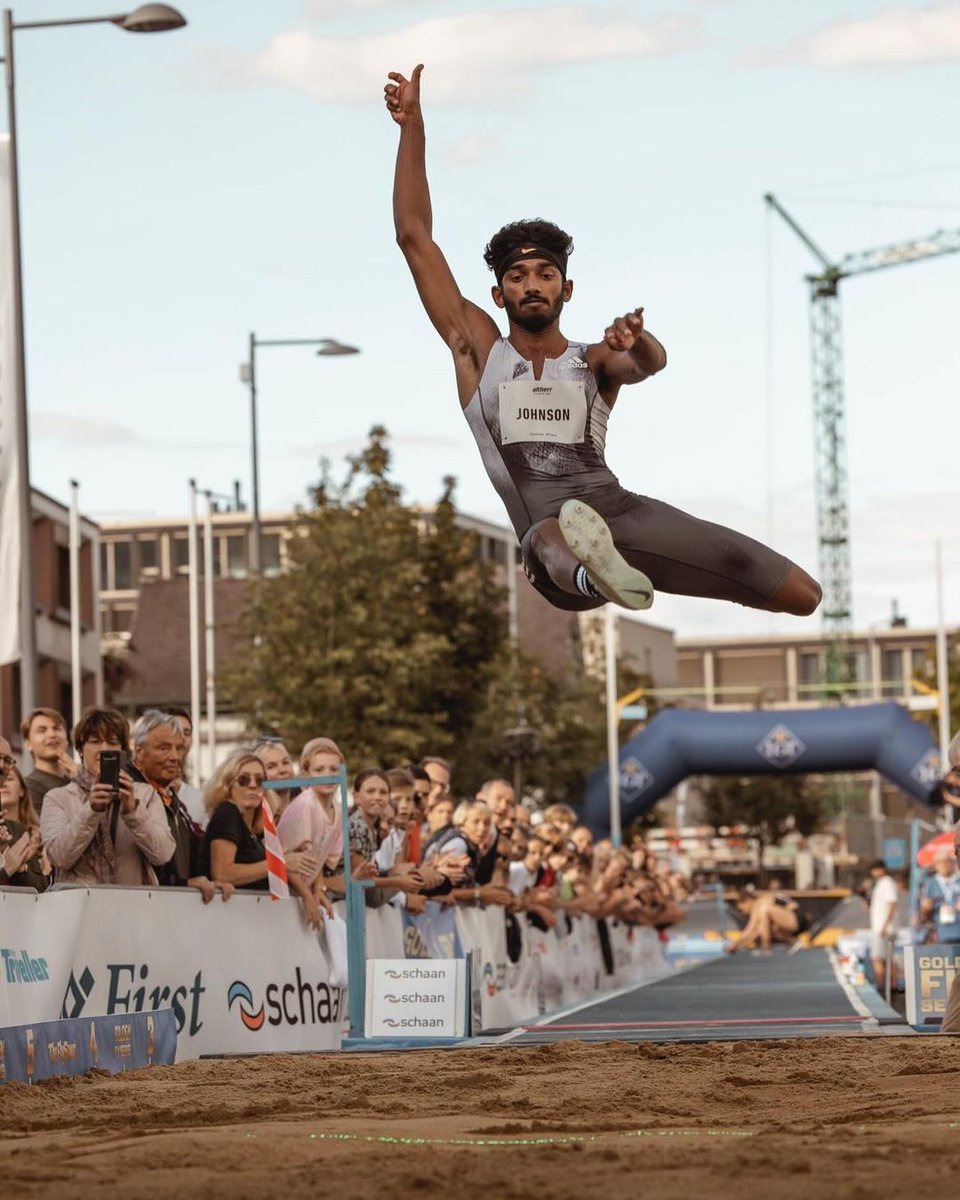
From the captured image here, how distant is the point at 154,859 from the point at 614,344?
166 inches

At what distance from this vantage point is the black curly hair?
9055 mm

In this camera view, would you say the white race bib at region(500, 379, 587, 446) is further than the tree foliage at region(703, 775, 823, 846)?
No

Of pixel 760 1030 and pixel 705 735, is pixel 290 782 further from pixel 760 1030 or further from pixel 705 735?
pixel 705 735

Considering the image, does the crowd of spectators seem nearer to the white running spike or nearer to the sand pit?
the sand pit

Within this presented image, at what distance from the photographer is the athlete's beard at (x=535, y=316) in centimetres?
907

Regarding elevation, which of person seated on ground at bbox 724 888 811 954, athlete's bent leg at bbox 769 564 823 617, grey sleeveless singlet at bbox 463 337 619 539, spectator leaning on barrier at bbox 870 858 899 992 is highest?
grey sleeveless singlet at bbox 463 337 619 539

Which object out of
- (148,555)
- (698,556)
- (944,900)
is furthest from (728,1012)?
(148,555)

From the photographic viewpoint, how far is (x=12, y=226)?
66.3ft

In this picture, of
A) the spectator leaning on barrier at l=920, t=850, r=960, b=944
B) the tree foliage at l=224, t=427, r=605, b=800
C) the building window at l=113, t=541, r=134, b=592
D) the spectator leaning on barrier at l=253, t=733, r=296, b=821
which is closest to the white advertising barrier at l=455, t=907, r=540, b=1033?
the spectator leaning on barrier at l=253, t=733, r=296, b=821

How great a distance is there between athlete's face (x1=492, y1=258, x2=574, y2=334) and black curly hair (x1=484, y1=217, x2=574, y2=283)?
48mm

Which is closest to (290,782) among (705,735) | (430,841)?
(430,841)

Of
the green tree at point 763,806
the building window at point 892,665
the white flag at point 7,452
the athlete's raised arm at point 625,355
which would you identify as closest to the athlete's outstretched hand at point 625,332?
the athlete's raised arm at point 625,355

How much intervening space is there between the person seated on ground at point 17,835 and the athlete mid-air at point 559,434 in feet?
9.10

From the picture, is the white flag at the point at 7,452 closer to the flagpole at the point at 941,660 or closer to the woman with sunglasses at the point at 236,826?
the woman with sunglasses at the point at 236,826
